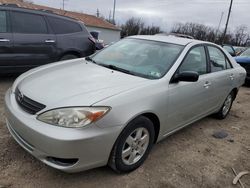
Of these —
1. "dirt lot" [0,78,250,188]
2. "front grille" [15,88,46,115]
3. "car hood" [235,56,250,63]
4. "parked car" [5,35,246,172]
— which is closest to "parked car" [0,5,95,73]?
"dirt lot" [0,78,250,188]

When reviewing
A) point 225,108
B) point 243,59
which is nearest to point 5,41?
point 225,108

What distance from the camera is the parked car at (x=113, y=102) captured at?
2.54 m

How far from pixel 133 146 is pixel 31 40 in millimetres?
4063

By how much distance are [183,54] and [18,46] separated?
3.76 m

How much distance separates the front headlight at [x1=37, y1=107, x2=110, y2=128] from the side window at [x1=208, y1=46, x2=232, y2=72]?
2.65 metres

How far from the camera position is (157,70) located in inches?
138

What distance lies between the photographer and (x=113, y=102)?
105 inches

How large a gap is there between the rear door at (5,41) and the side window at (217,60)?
404cm

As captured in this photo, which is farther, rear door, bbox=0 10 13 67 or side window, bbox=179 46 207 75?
rear door, bbox=0 10 13 67

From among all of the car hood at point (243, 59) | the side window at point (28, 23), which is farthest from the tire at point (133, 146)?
the car hood at point (243, 59)

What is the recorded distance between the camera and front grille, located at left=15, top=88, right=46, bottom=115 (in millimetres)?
2680

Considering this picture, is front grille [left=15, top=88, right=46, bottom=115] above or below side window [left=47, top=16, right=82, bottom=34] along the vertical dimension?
below

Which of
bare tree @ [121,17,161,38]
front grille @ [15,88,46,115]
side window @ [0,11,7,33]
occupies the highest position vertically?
side window @ [0,11,7,33]

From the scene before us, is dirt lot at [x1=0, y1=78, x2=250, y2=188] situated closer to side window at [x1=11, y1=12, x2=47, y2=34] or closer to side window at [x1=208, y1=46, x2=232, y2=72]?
side window at [x1=208, y1=46, x2=232, y2=72]
